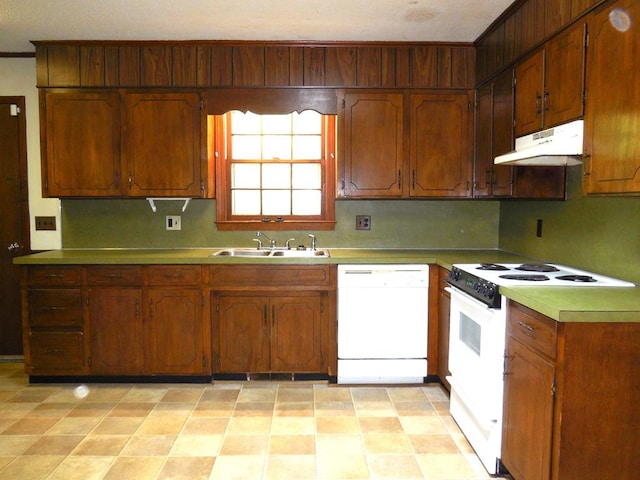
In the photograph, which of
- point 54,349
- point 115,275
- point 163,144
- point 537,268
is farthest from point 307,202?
point 54,349

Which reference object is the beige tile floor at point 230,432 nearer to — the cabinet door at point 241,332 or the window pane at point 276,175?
the cabinet door at point 241,332

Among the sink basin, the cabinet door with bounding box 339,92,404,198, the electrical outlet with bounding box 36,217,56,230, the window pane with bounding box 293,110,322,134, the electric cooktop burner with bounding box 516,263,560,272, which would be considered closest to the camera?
the electric cooktop burner with bounding box 516,263,560,272

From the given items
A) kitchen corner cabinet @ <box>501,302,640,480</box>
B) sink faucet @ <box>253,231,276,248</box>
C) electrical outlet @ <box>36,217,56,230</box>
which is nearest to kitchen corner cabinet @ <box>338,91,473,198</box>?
sink faucet @ <box>253,231,276,248</box>

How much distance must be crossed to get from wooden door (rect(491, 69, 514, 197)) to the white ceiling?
431 millimetres

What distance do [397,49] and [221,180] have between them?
1.67 m

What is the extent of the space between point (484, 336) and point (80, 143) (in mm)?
3004

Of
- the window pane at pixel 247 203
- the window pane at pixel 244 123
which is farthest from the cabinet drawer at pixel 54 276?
the window pane at pixel 244 123

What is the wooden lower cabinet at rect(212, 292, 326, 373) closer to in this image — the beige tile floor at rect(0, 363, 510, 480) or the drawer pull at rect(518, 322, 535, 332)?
the beige tile floor at rect(0, 363, 510, 480)

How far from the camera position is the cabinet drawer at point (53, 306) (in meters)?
3.32

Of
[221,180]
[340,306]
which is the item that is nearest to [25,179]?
[221,180]

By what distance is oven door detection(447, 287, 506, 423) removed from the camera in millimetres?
2213

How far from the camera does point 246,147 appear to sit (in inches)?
156

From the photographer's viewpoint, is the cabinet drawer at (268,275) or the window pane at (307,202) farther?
the window pane at (307,202)

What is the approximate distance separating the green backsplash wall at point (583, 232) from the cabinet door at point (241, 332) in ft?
6.20
